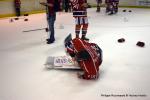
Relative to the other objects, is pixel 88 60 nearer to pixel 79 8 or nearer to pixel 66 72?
pixel 66 72

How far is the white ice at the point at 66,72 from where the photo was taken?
9.99 feet

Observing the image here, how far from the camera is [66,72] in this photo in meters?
3.67

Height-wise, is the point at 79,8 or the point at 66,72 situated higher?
the point at 79,8

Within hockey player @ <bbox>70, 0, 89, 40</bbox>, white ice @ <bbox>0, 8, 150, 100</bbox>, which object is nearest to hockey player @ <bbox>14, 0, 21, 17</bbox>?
white ice @ <bbox>0, 8, 150, 100</bbox>

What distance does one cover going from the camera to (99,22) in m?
7.95

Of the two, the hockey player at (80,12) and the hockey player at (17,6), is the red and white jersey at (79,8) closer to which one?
the hockey player at (80,12)

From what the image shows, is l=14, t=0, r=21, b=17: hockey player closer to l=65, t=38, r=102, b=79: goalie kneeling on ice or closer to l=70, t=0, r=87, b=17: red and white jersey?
l=70, t=0, r=87, b=17: red and white jersey

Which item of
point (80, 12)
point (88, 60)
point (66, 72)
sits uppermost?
point (80, 12)

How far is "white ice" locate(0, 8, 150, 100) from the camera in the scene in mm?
3045

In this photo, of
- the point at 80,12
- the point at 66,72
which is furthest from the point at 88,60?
the point at 80,12

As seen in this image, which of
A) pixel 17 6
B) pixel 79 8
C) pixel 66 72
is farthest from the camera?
pixel 17 6

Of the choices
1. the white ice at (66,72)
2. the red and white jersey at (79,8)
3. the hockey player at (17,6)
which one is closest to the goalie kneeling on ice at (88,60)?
the white ice at (66,72)

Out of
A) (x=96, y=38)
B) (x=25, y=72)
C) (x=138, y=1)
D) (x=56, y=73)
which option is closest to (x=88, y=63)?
(x=56, y=73)

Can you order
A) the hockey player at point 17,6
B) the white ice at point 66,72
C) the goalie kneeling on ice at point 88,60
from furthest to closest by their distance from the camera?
the hockey player at point 17,6 < the goalie kneeling on ice at point 88,60 < the white ice at point 66,72
